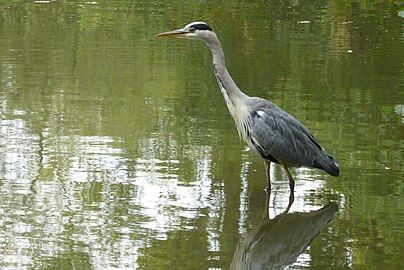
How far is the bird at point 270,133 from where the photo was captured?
8.11 m

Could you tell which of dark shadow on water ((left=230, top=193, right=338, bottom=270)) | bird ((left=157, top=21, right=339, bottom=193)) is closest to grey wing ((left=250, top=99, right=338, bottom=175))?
bird ((left=157, top=21, right=339, bottom=193))

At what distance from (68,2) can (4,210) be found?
1201 cm

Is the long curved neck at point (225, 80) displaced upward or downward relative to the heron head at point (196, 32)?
downward

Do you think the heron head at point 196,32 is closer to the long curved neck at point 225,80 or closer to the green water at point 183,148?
the long curved neck at point 225,80

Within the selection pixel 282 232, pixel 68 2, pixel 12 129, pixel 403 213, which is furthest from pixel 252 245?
pixel 68 2

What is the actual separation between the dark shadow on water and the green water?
16mm

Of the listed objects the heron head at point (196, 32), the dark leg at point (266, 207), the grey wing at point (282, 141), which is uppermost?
the heron head at point (196, 32)

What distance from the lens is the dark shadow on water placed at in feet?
21.9

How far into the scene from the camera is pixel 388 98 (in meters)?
11.8

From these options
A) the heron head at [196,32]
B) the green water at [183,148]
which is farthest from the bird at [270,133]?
the green water at [183,148]

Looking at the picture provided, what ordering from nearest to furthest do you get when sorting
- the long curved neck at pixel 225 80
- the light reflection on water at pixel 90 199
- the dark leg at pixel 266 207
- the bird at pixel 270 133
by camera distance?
the light reflection on water at pixel 90 199
the dark leg at pixel 266 207
the bird at pixel 270 133
the long curved neck at pixel 225 80

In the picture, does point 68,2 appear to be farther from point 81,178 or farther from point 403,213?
point 403,213

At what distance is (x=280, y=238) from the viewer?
23.7ft

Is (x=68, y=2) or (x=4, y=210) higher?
(x=68, y=2)
